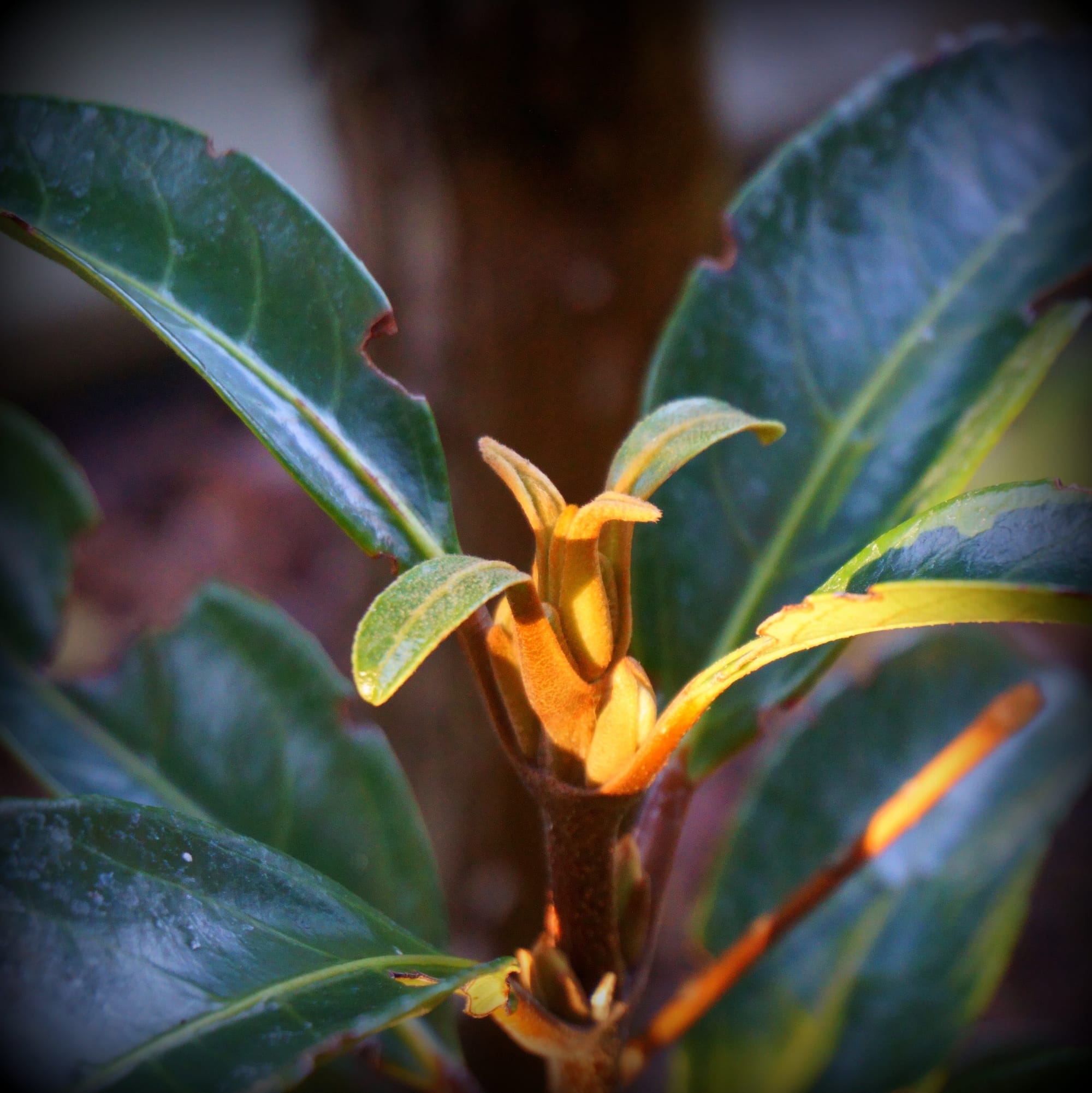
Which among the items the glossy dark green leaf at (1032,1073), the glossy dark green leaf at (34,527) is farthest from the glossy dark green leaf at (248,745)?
the glossy dark green leaf at (1032,1073)

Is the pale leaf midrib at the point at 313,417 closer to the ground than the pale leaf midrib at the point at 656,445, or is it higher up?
higher up

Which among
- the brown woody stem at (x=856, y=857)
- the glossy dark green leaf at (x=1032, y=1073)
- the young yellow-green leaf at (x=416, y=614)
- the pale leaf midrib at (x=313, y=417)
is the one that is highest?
the pale leaf midrib at (x=313, y=417)

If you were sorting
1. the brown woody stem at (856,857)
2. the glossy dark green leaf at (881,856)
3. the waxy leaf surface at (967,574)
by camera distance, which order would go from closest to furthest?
the waxy leaf surface at (967,574)
the brown woody stem at (856,857)
the glossy dark green leaf at (881,856)

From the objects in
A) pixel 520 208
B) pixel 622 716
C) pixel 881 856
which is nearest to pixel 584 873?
pixel 622 716

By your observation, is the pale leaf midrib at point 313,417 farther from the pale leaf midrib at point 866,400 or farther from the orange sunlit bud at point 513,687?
the pale leaf midrib at point 866,400

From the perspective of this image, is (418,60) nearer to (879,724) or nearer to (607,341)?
(607,341)

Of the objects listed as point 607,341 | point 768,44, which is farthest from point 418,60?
point 768,44

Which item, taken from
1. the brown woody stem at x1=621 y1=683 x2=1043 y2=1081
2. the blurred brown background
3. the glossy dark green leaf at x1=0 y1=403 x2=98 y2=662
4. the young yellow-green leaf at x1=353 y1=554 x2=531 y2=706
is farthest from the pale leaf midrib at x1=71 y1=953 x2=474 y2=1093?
the glossy dark green leaf at x1=0 y1=403 x2=98 y2=662

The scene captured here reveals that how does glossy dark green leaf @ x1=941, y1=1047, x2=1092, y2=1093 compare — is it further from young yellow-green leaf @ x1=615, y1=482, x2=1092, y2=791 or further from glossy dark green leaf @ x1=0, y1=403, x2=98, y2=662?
glossy dark green leaf @ x1=0, y1=403, x2=98, y2=662
